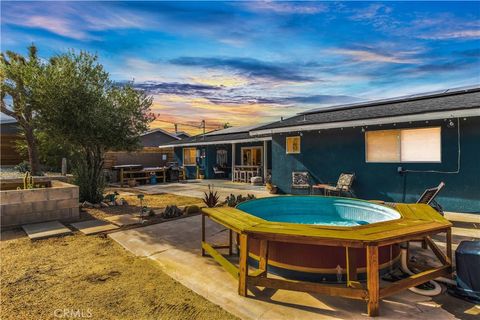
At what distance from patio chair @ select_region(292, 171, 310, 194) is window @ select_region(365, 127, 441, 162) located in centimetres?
256

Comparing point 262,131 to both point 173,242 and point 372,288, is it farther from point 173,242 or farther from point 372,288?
point 372,288

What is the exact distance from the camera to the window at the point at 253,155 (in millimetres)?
17127

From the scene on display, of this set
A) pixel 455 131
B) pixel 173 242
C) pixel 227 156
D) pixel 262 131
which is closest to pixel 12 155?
pixel 227 156

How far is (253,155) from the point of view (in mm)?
17344

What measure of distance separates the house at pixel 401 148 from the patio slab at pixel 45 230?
8334mm

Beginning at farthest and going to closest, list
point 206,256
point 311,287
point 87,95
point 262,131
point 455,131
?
point 262,131, point 87,95, point 455,131, point 206,256, point 311,287

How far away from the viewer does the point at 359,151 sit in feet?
30.5

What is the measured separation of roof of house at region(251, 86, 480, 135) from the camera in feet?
23.4

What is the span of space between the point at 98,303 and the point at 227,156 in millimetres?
16400

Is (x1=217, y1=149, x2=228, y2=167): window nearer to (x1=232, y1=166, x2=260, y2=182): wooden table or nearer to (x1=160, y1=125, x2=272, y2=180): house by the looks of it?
(x1=160, y1=125, x2=272, y2=180): house

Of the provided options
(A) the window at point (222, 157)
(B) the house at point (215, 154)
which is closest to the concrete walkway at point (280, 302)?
(B) the house at point (215, 154)

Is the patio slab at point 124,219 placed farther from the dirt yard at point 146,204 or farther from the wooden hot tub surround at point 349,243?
the wooden hot tub surround at point 349,243

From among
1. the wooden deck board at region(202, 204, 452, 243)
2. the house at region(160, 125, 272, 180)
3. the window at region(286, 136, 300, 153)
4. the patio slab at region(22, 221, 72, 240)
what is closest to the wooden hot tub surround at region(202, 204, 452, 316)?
the wooden deck board at region(202, 204, 452, 243)

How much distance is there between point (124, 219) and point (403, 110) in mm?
9252
